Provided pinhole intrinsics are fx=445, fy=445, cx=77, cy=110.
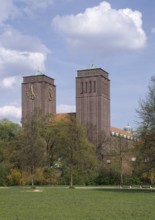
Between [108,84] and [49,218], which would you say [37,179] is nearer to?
[49,218]

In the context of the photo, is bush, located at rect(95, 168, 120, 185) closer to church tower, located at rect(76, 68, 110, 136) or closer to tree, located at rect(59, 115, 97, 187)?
tree, located at rect(59, 115, 97, 187)

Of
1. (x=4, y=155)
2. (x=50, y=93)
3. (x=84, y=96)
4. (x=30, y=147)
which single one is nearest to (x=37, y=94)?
(x=50, y=93)

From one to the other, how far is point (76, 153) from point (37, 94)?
83.6m

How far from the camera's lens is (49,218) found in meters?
17.0

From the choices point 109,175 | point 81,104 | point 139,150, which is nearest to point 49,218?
point 139,150

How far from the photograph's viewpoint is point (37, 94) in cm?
14125

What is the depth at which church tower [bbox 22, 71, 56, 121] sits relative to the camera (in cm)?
13988

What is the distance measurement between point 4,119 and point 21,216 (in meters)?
67.8

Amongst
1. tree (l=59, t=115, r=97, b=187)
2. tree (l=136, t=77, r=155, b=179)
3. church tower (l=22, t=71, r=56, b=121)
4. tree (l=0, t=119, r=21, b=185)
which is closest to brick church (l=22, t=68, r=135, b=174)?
church tower (l=22, t=71, r=56, b=121)

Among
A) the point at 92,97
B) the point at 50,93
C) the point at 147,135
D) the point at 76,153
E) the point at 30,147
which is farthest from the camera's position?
the point at 50,93

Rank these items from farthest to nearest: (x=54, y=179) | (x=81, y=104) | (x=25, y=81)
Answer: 1. (x=25, y=81)
2. (x=81, y=104)
3. (x=54, y=179)

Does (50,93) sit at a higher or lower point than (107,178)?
higher

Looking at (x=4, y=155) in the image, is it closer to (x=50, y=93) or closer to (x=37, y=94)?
(x=37, y=94)

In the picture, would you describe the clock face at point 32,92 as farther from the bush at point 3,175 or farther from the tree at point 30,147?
the tree at point 30,147
